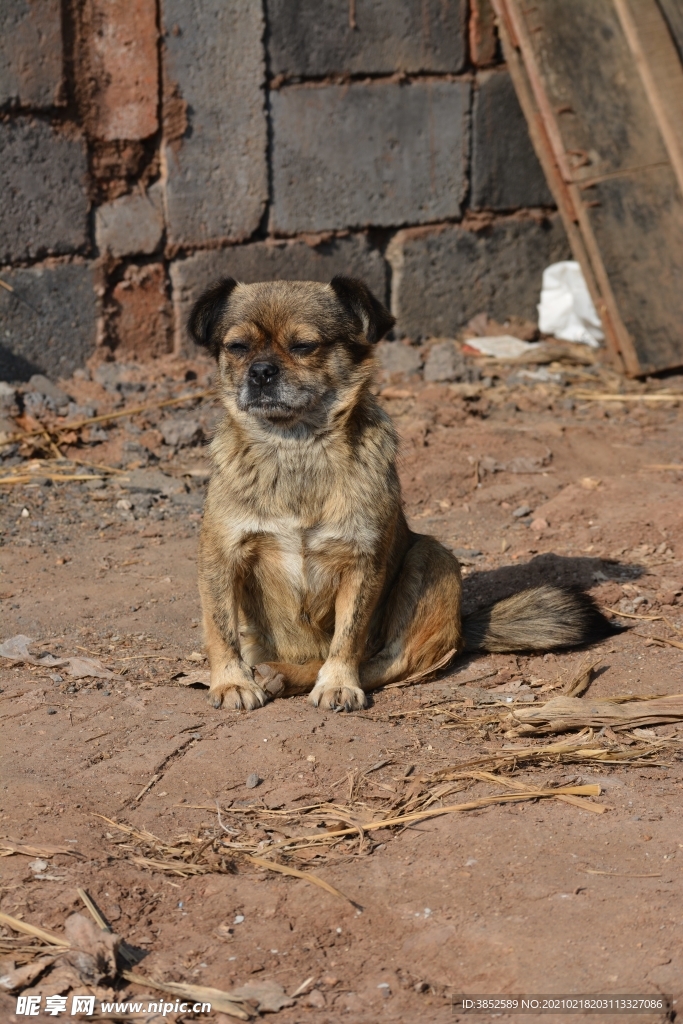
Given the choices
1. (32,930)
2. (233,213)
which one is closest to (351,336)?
(32,930)

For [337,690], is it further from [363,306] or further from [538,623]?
[363,306]

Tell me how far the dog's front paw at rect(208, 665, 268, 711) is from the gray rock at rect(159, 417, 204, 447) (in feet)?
10.9

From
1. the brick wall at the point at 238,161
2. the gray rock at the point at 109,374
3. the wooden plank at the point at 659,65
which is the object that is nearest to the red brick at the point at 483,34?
the brick wall at the point at 238,161

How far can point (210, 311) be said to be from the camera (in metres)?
4.65

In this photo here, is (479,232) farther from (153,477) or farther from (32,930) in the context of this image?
(32,930)

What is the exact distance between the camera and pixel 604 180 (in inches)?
351

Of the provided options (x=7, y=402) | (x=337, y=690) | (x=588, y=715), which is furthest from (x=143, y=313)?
(x=588, y=715)

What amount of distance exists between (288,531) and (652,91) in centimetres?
615

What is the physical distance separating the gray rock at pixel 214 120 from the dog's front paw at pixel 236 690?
16.0 feet

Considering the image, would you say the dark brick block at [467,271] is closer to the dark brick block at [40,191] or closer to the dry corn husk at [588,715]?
the dark brick block at [40,191]

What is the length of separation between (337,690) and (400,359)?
5132 millimetres

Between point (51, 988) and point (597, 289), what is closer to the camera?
point (51, 988)

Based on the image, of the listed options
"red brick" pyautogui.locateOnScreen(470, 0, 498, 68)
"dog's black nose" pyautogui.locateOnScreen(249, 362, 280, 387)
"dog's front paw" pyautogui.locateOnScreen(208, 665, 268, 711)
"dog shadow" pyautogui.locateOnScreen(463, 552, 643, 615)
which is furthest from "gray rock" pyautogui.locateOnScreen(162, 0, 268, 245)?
"dog's front paw" pyautogui.locateOnScreen(208, 665, 268, 711)

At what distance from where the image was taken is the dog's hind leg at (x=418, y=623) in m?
4.71
